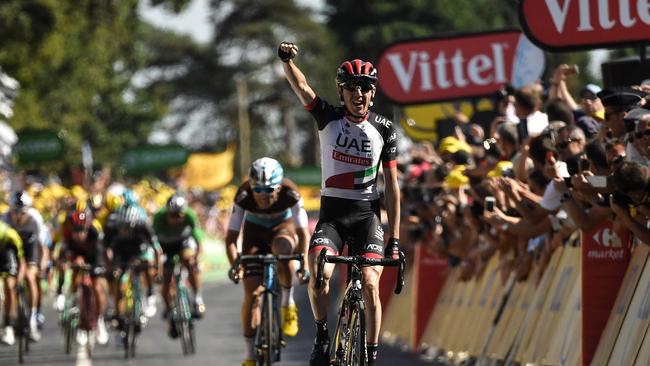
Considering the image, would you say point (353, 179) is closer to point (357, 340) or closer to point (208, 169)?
point (357, 340)

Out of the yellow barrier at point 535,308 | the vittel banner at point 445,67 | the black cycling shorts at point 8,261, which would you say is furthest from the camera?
the vittel banner at point 445,67

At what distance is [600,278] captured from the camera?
11.6m

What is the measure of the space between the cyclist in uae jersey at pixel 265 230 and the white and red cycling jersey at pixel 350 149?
6.28 feet

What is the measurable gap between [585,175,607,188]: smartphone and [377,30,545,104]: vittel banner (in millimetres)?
12019

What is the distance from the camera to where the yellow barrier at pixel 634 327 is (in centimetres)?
1031

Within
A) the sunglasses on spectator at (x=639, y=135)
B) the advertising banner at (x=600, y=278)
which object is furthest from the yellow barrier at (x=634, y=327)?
the sunglasses on spectator at (x=639, y=135)

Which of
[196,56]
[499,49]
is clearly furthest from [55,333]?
[196,56]

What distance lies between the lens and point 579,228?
11844 mm

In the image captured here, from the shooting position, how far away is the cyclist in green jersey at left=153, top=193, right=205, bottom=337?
2117 cm

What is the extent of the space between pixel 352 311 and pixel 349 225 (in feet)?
2.47

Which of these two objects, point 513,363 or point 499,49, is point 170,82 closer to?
point 499,49

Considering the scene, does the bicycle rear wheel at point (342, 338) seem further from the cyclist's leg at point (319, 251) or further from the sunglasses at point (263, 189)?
the sunglasses at point (263, 189)

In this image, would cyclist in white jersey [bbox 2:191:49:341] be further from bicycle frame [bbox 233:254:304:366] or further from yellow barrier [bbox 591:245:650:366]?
yellow barrier [bbox 591:245:650:366]

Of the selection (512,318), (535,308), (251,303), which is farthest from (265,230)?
(535,308)
